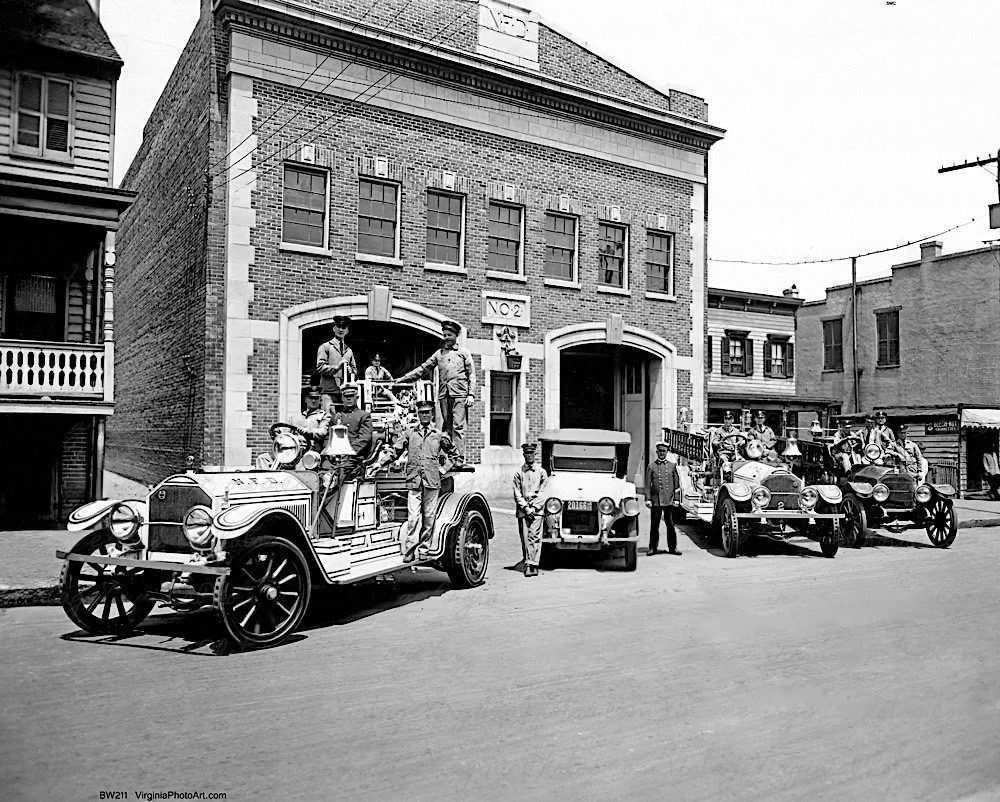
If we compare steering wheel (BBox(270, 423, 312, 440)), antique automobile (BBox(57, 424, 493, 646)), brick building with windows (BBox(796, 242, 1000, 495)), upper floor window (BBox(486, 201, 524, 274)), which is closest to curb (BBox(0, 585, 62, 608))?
antique automobile (BBox(57, 424, 493, 646))

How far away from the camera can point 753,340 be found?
113 ft

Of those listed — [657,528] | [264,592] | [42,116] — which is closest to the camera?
[264,592]

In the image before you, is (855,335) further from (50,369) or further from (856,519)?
(50,369)

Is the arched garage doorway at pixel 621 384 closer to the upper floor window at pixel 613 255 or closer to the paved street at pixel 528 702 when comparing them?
the upper floor window at pixel 613 255

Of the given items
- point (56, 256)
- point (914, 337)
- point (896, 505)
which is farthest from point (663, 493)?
point (914, 337)

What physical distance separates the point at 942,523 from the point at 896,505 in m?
0.73

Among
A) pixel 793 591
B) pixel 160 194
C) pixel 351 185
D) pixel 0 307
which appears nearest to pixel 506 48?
pixel 351 185

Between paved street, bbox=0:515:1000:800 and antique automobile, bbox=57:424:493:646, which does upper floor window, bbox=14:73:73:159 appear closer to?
paved street, bbox=0:515:1000:800

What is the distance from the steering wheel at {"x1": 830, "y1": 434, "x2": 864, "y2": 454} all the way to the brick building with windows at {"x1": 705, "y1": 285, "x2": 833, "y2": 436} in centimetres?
1514

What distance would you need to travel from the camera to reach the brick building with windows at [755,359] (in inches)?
1299

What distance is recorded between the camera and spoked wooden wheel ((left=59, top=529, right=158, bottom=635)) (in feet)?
25.1

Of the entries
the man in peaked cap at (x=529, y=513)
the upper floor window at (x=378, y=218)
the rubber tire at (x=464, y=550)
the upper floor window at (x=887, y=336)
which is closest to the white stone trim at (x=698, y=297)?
the upper floor window at (x=378, y=218)

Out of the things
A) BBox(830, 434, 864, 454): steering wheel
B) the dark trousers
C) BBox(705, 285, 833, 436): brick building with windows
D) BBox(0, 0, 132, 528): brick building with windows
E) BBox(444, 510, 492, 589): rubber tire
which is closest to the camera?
BBox(444, 510, 492, 589): rubber tire

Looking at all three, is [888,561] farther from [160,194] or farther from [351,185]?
[160,194]
